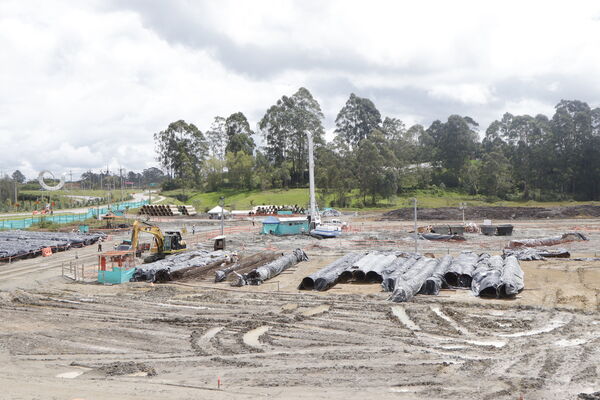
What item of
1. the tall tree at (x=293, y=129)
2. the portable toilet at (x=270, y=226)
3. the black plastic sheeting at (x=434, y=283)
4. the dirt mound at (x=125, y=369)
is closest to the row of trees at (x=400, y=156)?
the tall tree at (x=293, y=129)

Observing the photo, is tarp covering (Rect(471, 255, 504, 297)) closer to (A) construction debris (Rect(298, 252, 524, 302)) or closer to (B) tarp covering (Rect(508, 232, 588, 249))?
(A) construction debris (Rect(298, 252, 524, 302))

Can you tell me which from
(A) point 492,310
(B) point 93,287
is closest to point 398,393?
(A) point 492,310

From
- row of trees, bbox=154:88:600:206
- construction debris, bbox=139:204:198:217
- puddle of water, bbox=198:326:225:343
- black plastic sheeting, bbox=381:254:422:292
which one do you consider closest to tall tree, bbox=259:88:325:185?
row of trees, bbox=154:88:600:206

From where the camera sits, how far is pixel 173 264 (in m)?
28.5

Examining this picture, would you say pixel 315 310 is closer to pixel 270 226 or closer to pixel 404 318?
pixel 404 318

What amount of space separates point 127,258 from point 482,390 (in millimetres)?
22370

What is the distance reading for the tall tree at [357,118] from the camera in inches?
4619

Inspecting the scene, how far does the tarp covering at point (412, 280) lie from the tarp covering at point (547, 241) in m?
14.6

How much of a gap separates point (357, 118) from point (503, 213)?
57759 millimetres

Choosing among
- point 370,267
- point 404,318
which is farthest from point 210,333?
point 370,267

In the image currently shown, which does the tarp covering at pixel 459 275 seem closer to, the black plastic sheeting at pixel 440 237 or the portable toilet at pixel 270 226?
the black plastic sheeting at pixel 440 237

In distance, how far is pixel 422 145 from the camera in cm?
10944

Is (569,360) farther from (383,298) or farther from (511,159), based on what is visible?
(511,159)

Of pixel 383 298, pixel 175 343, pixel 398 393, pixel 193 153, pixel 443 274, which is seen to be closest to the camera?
pixel 398 393
